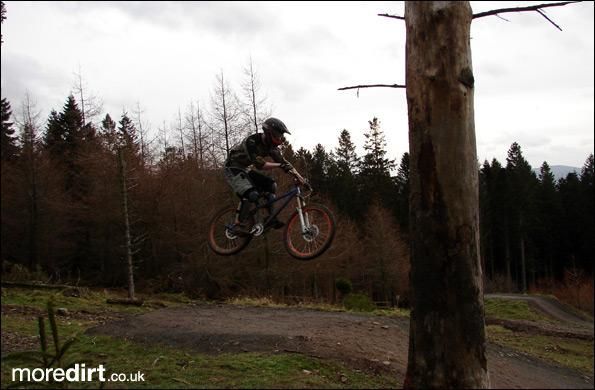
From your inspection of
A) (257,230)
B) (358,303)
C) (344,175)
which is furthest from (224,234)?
(344,175)

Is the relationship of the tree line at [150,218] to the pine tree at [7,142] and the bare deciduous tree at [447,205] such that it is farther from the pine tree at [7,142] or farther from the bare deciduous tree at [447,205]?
the bare deciduous tree at [447,205]

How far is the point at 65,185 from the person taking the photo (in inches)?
1179

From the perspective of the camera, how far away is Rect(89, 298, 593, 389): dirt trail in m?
7.59

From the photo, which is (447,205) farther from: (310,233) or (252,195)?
(252,195)

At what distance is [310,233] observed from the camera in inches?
256

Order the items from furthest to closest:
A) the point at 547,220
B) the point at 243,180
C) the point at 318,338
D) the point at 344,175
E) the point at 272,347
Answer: the point at 547,220 → the point at 344,175 → the point at 318,338 → the point at 272,347 → the point at 243,180

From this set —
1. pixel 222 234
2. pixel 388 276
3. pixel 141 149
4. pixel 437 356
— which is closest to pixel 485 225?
pixel 388 276

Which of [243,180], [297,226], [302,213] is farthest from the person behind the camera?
[297,226]

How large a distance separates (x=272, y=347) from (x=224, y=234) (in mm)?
2077

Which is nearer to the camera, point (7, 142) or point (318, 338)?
point (318, 338)

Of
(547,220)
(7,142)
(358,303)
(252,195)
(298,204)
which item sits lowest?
(358,303)

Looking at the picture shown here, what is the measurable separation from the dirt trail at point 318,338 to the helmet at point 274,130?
3.65 meters

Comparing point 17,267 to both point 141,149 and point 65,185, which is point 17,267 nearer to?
point 141,149

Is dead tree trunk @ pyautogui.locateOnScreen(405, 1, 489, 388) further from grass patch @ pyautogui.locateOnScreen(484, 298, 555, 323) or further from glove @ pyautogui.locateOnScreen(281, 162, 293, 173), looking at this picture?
grass patch @ pyautogui.locateOnScreen(484, 298, 555, 323)
